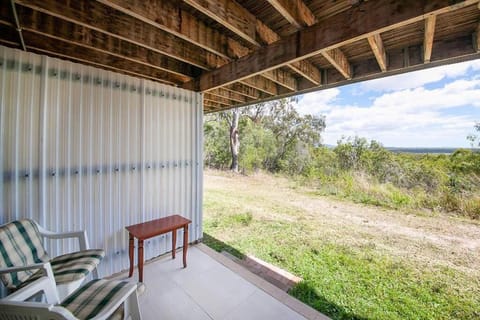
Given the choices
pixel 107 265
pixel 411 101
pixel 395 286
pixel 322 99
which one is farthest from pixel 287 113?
pixel 107 265

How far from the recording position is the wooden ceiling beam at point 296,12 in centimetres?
135

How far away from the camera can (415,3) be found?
1.19 metres

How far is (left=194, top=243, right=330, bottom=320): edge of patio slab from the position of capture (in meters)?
1.76

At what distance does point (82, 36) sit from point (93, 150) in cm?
109

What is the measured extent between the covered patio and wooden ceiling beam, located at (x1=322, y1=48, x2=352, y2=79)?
2 centimetres

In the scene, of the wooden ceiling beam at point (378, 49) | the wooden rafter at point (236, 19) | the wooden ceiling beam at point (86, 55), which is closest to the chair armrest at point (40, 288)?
the wooden rafter at point (236, 19)

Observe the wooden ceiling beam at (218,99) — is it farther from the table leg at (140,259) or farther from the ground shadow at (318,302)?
the ground shadow at (318,302)

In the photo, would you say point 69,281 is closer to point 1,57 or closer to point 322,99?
point 1,57

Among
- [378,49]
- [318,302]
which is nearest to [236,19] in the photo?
[378,49]

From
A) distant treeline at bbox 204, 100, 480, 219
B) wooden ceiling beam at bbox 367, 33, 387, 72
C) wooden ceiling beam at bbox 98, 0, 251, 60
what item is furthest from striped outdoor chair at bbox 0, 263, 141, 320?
distant treeline at bbox 204, 100, 480, 219

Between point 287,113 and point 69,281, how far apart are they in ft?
33.6

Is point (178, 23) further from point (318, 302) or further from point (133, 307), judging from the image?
point (318, 302)

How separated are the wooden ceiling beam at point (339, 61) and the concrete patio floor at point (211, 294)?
241 centimetres

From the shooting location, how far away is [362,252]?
2.85 metres
